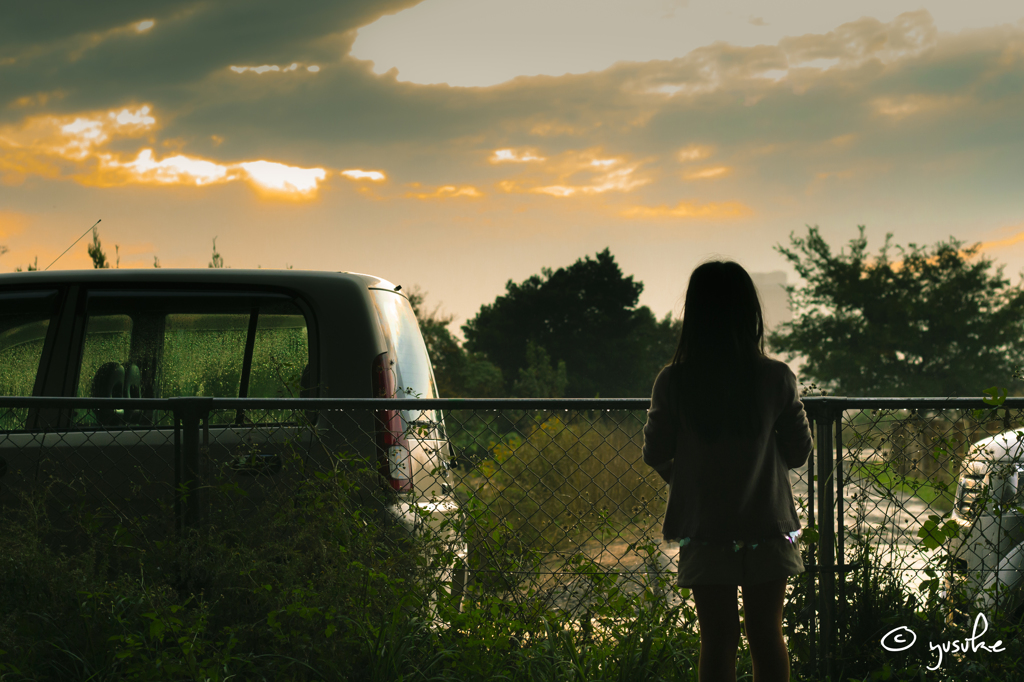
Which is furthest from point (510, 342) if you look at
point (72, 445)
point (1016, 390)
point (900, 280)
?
point (72, 445)

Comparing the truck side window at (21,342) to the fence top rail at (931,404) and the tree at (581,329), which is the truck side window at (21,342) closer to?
the fence top rail at (931,404)

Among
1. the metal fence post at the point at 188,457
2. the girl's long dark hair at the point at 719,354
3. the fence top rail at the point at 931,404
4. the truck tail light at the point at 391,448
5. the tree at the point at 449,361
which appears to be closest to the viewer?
the girl's long dark hair at the point at 719,354

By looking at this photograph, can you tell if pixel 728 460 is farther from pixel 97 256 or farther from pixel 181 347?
pixel 97 256

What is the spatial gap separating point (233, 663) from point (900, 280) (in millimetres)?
33131

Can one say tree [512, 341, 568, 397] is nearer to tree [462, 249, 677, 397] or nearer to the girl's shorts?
tree [462, 249, 677, 397]

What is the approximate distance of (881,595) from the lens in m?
2.84

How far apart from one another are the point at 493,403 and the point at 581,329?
32245mm

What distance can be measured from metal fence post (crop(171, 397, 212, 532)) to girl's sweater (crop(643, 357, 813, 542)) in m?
1.79

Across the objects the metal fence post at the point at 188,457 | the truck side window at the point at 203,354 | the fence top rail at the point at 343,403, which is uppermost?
Answer: the truck side window at the point at 203,354

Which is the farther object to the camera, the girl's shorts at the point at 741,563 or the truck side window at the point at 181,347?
the truck side window at the point at 181,347

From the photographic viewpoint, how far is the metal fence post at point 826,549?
9.07 feet

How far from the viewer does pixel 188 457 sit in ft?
9.89

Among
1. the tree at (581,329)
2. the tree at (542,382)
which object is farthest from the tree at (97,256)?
the tree at (581,329)

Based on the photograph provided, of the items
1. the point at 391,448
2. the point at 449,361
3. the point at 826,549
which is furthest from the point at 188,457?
the point at 449,361
